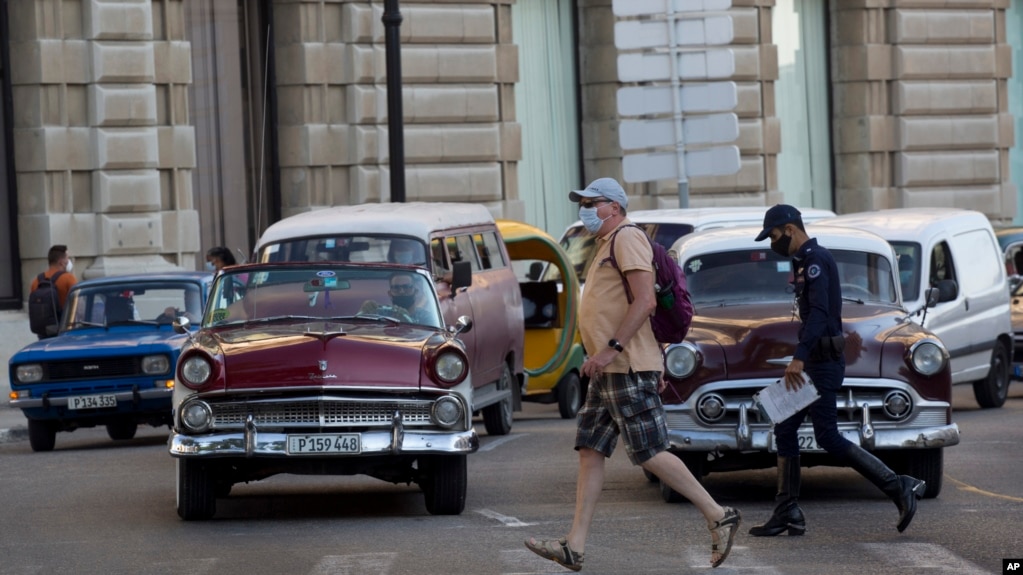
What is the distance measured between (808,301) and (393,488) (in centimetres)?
398

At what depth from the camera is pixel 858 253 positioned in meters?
13.4

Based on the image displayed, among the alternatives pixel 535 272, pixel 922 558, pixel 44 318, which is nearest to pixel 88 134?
pixel 535 272

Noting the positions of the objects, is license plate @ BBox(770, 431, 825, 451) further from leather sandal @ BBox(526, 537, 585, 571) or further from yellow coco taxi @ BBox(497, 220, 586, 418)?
yellow coco taxi @ BBox(497, 220, 586, 418)

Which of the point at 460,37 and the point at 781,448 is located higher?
the point at 460,37

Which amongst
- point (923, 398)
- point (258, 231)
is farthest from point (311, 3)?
point (923, 398)

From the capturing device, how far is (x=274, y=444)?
11039 mm

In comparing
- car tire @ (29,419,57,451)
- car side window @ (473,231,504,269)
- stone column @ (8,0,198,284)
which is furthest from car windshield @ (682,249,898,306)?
stone column @ (8,0,198,284)

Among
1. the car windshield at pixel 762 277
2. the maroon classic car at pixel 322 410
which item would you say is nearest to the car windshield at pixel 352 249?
the car windshield at pixel 762 277

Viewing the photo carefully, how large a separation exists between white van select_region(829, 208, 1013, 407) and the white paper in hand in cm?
748

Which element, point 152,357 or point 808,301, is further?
point 152,357

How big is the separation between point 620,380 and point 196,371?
296cm

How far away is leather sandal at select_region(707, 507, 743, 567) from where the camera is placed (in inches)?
360

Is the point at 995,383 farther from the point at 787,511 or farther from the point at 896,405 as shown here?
the point at 787,511

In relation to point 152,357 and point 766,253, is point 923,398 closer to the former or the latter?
point 766,253
